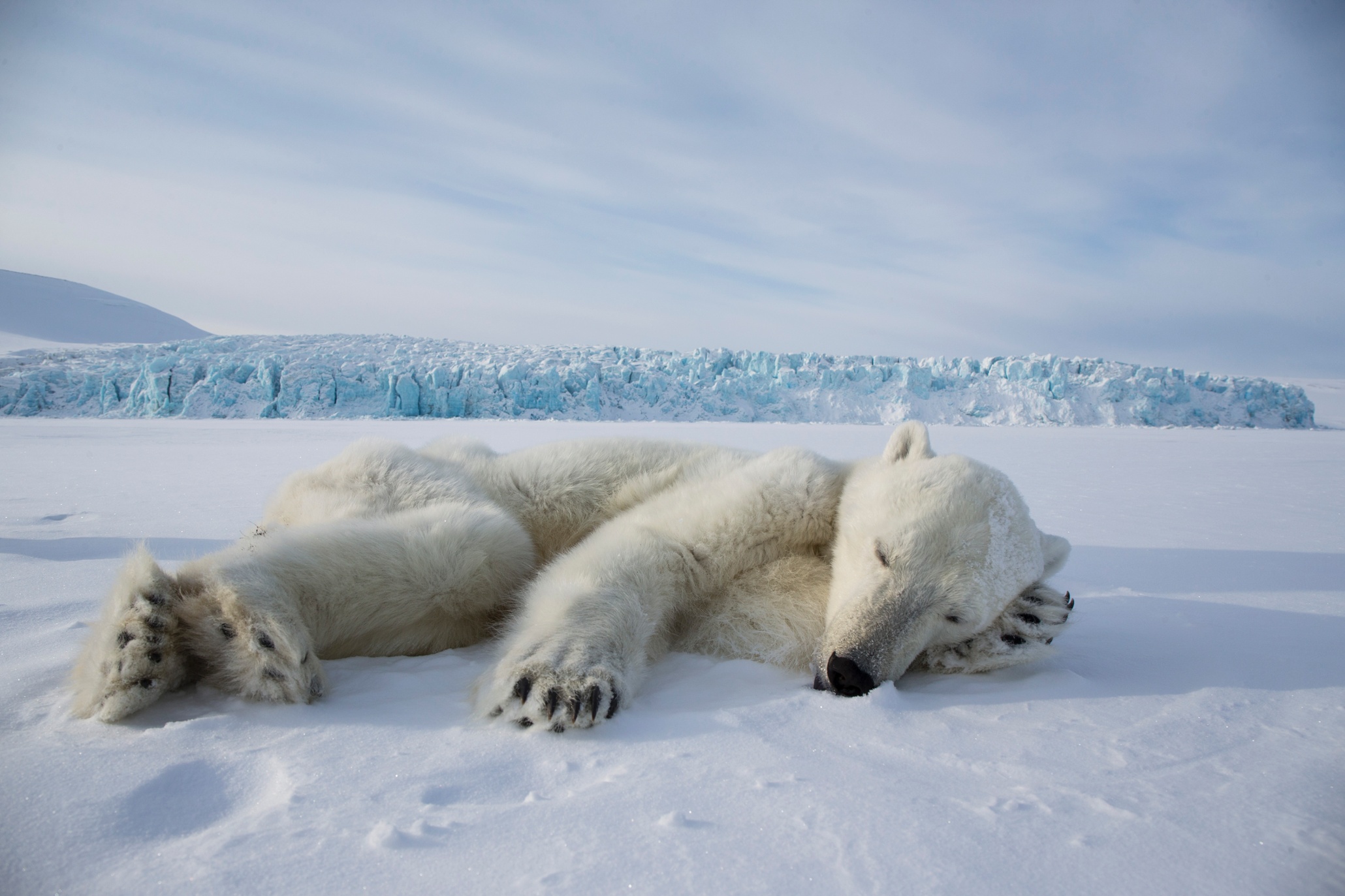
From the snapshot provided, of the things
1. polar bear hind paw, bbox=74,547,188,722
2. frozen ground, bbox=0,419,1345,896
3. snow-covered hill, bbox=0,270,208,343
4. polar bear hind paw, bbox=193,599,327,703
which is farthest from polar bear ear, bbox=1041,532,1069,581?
snow-covered hill, bbox=0,270,208,343

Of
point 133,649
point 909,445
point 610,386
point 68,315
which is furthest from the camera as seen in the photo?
point 68,315

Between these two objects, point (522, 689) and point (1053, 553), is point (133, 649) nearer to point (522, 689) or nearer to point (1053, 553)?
point (522, 689)

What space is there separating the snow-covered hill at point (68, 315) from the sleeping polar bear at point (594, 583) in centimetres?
9888

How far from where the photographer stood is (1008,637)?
76.0 inches

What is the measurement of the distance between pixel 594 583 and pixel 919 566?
0.88 metres

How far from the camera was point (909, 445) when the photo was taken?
251cm

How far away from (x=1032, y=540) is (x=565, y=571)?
139cm

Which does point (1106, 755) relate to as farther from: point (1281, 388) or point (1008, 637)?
point (1281, 388)

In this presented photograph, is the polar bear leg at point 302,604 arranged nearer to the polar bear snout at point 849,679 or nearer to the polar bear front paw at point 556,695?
the polar bear front paw at point 556,695

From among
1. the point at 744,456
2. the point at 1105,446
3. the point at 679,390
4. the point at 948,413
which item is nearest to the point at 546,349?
the point at 679,390

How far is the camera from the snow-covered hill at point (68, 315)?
78.2 m

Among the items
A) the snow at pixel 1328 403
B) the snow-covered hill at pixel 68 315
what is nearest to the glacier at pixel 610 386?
the snow at pixel 1328 403

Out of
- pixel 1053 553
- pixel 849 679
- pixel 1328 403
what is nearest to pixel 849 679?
pixel 849 679

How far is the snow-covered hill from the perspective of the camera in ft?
257
